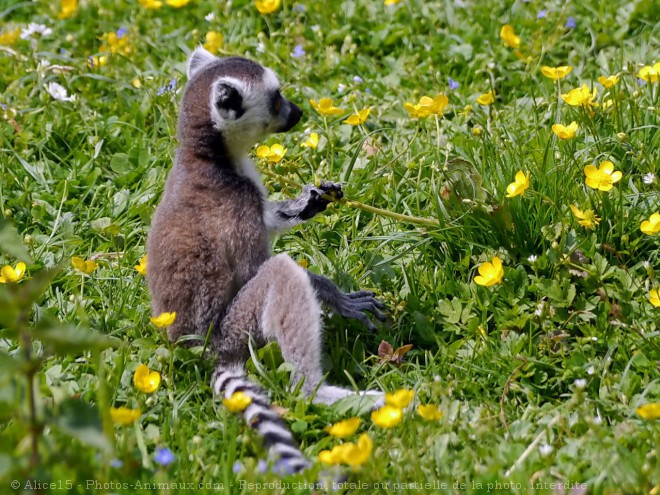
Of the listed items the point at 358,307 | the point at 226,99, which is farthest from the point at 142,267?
the point at 358,307

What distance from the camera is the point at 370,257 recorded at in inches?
181

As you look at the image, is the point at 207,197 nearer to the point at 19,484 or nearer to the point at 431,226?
the point at 431,226

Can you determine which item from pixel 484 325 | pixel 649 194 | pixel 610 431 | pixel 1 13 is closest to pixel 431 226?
pixel 484 325

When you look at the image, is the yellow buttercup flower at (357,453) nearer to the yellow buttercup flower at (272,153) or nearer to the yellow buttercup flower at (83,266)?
the yellow buttercup flower at (83,266)

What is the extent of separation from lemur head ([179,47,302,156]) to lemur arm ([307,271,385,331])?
77 centimetres

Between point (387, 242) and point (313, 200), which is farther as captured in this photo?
point (387, 242)

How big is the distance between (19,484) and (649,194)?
122 inches

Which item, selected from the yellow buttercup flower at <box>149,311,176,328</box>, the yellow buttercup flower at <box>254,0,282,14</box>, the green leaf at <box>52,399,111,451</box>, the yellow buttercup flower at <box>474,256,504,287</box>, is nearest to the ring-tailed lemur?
the yellow buttercup flower at <box>149,311,176,328</box>

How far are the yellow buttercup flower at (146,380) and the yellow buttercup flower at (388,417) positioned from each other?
0.95 meters

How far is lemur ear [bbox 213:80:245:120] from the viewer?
4215 millimetres

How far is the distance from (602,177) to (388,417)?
174 cm

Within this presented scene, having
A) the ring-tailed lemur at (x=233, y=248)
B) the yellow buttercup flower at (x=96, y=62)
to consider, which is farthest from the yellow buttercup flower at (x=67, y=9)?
the ring-tailed lemur at (x=233, y=248)

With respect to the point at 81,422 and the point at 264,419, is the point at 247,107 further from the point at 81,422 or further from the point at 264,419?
the point at 81,422

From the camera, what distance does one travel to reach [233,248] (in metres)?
4.13
